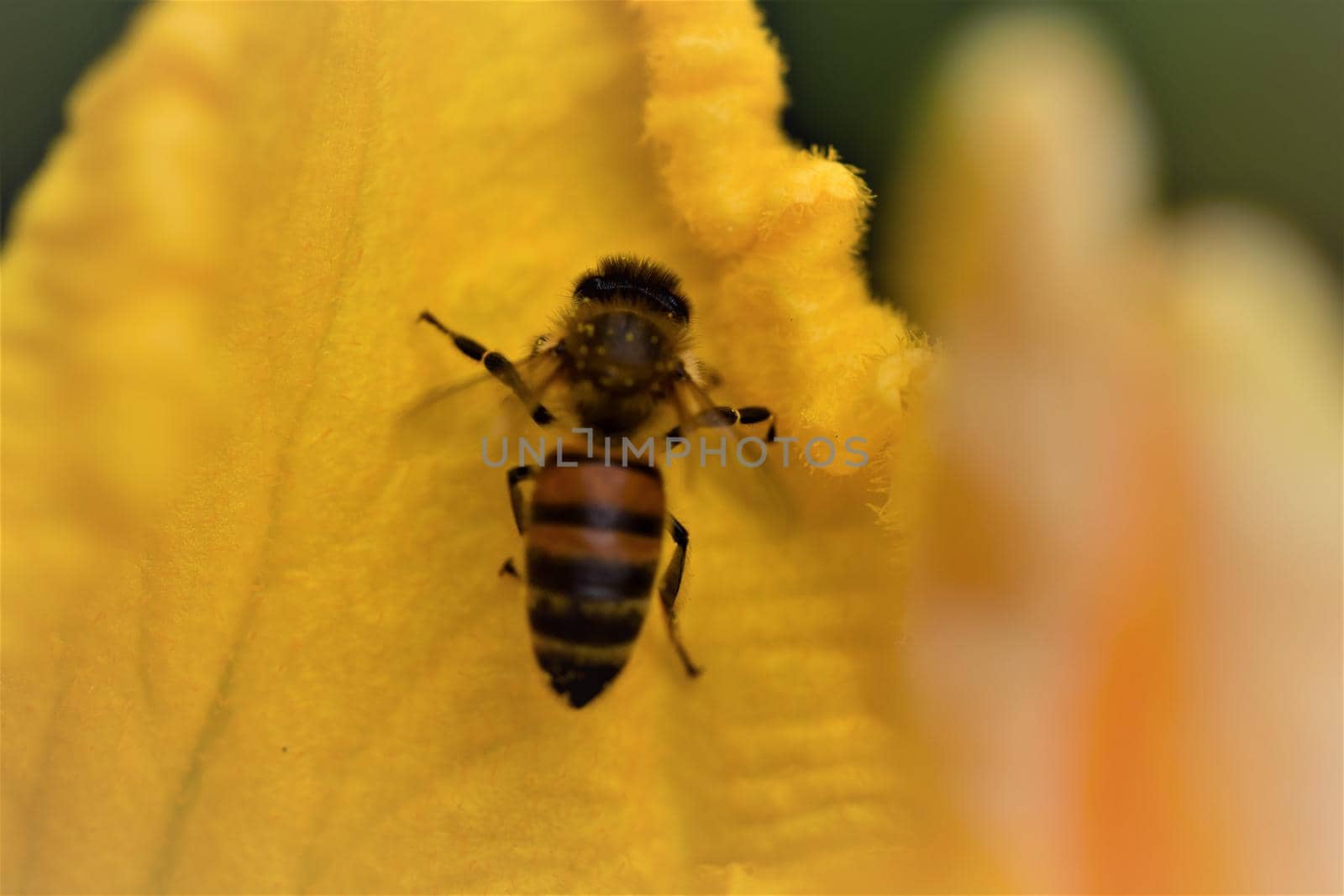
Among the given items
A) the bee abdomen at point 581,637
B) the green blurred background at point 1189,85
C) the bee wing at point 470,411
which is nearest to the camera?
the bee abdomen at point 581,637

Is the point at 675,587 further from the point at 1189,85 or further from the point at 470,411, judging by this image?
the point at 1189,85

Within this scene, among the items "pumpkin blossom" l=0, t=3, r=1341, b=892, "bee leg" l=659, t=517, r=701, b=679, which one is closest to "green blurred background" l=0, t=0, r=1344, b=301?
"pumpkin blossom" l=0, t=3, r=1341, b=892

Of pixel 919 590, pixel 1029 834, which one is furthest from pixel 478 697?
pixel 1029 834

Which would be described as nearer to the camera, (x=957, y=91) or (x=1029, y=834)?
(x=1029, y=834)

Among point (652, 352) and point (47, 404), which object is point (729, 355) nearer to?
point (652, 352)

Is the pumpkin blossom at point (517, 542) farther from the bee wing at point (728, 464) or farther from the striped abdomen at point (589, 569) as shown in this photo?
the striped abdomen at point (589, 569)

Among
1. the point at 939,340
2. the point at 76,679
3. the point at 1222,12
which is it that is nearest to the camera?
the point at 76,679

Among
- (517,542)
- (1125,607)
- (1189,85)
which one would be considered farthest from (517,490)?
(1189,85)

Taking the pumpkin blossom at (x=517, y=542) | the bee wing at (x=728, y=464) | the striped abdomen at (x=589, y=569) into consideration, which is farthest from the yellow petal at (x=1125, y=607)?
the striped abdomen at (x=589, y=569)
